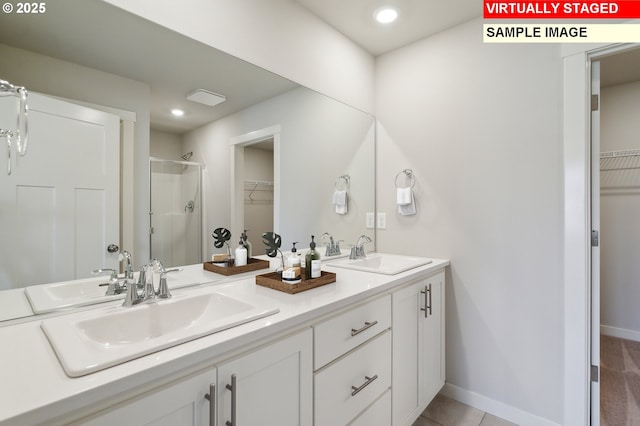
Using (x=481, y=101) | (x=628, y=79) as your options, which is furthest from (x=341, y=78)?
(x=628, y=79)

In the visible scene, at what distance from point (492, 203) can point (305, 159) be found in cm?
119

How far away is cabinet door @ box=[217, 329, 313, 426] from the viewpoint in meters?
0.82

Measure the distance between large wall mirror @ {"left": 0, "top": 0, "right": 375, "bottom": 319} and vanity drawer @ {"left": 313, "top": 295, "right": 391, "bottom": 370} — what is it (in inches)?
26.7

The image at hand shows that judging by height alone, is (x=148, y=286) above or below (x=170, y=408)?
above

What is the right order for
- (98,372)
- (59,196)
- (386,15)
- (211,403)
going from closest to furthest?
(98,372) → (211,403) → (59,196) → (386,15)

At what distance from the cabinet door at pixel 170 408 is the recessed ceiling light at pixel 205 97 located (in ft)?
3.83

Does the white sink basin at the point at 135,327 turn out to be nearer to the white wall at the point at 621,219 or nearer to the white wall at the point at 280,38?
the white wall at the point at 280,38

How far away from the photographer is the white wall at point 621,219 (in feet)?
9.39

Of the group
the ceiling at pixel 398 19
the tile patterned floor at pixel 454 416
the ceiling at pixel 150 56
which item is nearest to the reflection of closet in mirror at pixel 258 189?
the ceiling at pixel 150 56

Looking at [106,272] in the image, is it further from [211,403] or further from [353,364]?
[353,364]

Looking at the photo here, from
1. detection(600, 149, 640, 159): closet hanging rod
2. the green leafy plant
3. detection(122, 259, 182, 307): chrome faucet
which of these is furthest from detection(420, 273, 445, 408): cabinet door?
detection(600, 149, 640, 159): closet hanging rod

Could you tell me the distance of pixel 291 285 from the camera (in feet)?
4.14

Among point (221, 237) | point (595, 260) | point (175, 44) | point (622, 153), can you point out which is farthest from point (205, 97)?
point (622, 153)

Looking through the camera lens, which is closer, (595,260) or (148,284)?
(148,284)
